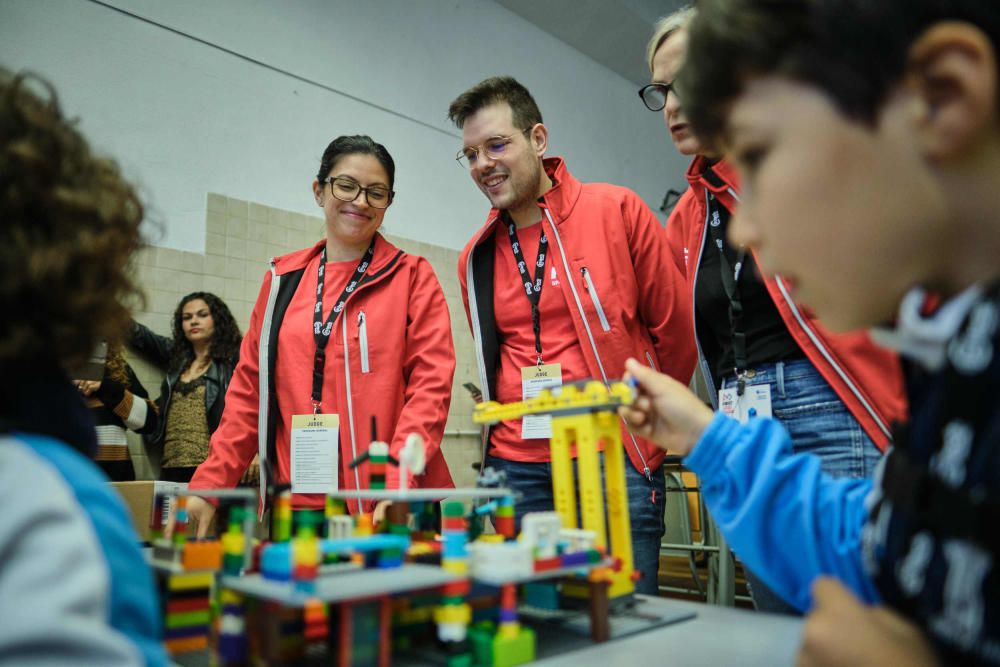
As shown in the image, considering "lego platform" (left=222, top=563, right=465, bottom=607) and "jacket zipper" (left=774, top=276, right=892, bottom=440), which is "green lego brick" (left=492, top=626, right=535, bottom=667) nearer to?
"lego platform" (left=222, top=563, right=465, bottom=607)

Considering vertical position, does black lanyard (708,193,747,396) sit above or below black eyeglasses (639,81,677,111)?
below

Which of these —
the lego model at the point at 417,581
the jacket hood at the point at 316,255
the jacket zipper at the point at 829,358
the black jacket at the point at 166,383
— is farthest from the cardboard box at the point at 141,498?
the jacket zipper at the point at 829,358

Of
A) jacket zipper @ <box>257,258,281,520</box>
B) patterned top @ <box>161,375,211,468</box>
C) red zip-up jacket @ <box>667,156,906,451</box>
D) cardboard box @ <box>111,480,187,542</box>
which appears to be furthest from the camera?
patterned top @ <box>161,375,211,468</box>

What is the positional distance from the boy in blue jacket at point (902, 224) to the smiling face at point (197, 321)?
3475 mm

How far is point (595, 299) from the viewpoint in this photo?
1.85 m

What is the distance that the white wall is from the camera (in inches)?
135

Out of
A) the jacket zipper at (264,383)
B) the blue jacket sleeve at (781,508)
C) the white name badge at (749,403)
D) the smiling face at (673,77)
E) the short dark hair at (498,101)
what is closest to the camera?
the blue jacket sleeve at (781,508)

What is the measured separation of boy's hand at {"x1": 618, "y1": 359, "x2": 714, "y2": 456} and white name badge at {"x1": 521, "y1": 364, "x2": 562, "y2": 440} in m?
0.73

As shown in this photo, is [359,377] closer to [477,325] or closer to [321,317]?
[321,317]

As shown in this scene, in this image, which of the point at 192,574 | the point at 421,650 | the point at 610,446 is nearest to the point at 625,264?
the point at 610,446

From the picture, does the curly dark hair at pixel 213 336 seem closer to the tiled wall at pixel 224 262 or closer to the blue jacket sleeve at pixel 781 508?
the tiled wall at pixel 224 262

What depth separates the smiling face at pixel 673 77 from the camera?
166 centimetres

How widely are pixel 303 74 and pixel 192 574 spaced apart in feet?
13.3

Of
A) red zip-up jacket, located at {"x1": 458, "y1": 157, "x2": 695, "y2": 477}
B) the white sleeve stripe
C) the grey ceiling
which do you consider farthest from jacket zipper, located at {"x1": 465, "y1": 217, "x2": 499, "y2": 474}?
the grey ceiling
